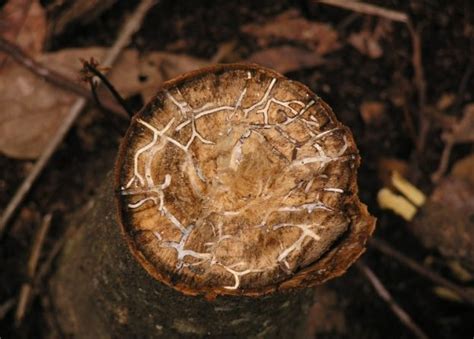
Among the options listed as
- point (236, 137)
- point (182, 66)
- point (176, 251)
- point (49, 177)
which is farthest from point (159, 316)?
point (182, 66)

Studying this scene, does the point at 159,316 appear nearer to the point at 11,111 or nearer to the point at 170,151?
the point at 170,151

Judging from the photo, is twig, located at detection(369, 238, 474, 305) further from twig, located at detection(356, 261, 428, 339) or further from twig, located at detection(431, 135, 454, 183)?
twig, located at detection(431, 135, 454, 183)

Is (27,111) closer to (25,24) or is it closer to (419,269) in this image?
(25,24)

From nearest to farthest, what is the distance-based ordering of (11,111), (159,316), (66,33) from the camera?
(159,316) → (11,111) → (66,33)

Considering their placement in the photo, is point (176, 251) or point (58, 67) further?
point (58, 67)

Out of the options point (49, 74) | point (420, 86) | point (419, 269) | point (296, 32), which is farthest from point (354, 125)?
point (49, 74)

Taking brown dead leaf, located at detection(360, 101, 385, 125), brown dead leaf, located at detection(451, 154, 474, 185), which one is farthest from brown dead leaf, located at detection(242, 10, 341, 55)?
brown dead leaf, located at detection(451, 154, 474, 185)
